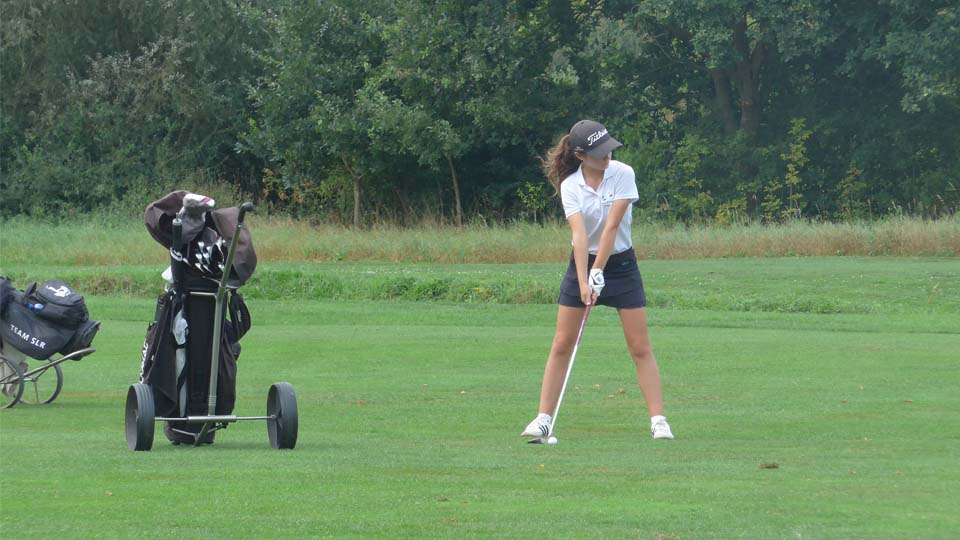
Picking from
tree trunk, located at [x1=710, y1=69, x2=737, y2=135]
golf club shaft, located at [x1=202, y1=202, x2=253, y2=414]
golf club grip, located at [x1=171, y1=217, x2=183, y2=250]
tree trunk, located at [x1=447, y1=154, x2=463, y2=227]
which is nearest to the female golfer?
golf club shaft, located at [x1=202, y1=202, x2=253, y2=414]

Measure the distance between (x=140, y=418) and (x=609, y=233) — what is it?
300 centimetres

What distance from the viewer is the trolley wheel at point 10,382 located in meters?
12.2

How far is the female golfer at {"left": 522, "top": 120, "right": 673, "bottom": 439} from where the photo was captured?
9.45 m

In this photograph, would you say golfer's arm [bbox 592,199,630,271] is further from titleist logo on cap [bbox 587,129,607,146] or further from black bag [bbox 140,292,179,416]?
black bag [bbox 140,292,179,416]

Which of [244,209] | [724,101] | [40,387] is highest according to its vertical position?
[244,209]

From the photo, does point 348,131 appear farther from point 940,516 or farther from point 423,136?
point 940,516

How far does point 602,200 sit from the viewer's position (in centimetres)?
955

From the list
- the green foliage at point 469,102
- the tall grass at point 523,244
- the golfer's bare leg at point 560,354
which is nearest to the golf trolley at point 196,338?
the golfer's bare leg at point 560,354

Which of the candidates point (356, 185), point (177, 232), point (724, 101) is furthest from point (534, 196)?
point (177, 232)

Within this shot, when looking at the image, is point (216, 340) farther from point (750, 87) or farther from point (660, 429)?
point (750, 87)

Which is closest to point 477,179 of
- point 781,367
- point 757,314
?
point 757,314

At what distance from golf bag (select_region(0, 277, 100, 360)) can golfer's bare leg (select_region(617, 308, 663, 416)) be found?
4.84 metres

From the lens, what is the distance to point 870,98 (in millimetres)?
45906

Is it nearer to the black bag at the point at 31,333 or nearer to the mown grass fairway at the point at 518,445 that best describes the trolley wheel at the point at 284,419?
the mown grass fairway at the point at 518,445
